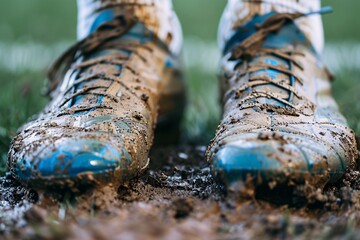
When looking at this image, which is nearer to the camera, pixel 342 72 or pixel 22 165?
pixel 22 165

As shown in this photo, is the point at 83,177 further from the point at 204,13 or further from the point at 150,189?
the point at 204,13

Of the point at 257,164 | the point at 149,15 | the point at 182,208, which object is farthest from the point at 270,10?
the point at 182,208

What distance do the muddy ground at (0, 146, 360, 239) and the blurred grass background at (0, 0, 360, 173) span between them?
63cm

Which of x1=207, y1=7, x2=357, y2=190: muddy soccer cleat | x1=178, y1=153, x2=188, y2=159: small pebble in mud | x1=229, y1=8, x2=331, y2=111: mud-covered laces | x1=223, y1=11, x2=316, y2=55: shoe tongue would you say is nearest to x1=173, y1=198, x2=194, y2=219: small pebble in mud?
x1=207, y1=7, x2=357, y2=190: muddy soccer cleat

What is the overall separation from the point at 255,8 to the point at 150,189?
93 centimetres

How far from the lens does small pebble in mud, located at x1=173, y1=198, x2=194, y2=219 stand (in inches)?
59.1

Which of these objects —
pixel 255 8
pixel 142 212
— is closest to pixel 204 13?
pixel 255 8

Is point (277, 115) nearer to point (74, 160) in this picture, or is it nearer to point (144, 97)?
point (144, 97)

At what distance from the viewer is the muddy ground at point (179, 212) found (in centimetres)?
129

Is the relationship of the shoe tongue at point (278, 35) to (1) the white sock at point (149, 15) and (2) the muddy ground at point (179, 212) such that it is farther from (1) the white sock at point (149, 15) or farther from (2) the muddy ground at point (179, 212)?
(2) the muddy ground at point (179, 212)

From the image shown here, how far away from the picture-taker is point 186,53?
5.14 meters

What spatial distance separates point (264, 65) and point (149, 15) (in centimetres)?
55

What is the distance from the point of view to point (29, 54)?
399 centimetres

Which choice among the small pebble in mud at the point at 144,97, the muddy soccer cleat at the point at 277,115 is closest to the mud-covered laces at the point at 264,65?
the muddy soccer cleat at the point at 277,115
